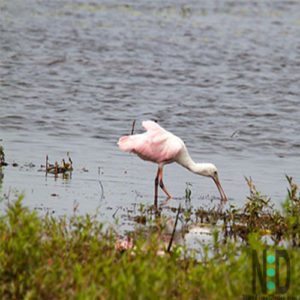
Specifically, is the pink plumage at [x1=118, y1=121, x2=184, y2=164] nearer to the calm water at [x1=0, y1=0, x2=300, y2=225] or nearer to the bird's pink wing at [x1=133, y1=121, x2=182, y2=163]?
the bird's pink wing at [x1=133, y1=121, x2=182, y2=163]

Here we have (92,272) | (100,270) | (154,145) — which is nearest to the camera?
(92,272)

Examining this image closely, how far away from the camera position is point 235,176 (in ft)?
37.2

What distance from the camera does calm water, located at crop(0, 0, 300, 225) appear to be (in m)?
10.6

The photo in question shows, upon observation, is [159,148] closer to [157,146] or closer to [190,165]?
[157,146]

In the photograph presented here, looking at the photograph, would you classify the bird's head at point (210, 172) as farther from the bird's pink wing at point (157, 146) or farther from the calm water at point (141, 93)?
the bird's pink wing at point (157, 146)

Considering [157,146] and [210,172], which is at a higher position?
[157,146]

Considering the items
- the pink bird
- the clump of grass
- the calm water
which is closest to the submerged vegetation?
the clump of grass

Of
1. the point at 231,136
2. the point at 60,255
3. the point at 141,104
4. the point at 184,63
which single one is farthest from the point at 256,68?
the point at 60,255

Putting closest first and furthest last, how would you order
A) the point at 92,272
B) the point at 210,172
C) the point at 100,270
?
1. the point at 92,272
2. the point at 100,270
3. the point at 210,172

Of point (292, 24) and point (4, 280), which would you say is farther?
point (292, 24)

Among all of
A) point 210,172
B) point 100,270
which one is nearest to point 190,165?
point 210,172

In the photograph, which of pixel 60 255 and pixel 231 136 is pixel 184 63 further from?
pixel 60 255

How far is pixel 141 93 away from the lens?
18.2 metres

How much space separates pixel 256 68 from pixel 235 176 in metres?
10.9
